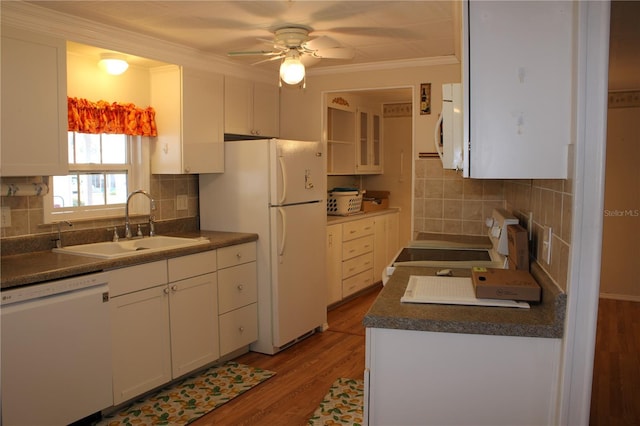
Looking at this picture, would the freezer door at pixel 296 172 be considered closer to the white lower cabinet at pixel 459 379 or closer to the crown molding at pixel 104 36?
the crown molding at pixel 104 36

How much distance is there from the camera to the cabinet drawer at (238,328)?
3.59 metres

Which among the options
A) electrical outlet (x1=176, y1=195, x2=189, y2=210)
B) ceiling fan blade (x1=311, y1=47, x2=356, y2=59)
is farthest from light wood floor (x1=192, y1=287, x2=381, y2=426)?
ceiling fan blade (x1=311, y1=47, x2=356, y2=59)

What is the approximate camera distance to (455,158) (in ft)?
6.61

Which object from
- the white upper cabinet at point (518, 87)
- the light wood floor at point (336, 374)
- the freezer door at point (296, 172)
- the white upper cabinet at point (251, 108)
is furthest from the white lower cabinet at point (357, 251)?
the white upper cabinet at point (518, 87)

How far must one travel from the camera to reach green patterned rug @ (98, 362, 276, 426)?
2857 millimetres

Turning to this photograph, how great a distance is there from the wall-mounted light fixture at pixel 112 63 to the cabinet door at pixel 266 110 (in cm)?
122

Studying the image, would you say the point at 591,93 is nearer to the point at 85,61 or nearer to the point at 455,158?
the point at 455,158

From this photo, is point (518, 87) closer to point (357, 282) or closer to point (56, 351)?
point (56, 351)

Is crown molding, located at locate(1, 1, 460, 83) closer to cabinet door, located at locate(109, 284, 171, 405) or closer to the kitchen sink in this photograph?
the kitchen sink

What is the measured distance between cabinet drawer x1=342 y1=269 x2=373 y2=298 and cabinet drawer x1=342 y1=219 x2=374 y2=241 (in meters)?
0.42

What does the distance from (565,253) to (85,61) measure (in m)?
2.99

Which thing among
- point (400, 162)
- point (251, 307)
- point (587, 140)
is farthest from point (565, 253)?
point (400, 162)

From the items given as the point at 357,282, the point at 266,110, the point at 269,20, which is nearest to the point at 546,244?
the point at 269,20

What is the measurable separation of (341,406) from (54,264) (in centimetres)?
174
